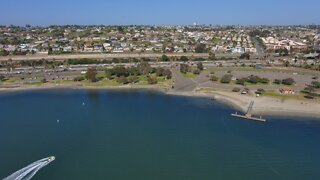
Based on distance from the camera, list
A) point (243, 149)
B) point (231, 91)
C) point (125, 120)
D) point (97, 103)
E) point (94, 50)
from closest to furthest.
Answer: point (243, 149), point (125, 120), point (97, 103), point (231, 91), point (94, 50)

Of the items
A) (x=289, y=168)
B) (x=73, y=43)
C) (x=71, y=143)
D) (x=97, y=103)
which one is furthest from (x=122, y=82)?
(x=73, y=43)

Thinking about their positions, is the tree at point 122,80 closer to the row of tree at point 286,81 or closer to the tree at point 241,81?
the tree at point 241,81

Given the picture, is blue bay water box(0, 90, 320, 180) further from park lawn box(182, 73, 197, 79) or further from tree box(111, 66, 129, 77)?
park lawn box(182, 73, 197, 79)

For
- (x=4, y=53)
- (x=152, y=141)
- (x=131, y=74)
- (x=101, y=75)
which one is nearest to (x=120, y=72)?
(x=131, y=74)

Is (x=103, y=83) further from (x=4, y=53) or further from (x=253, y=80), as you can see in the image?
(x=4, y=53)

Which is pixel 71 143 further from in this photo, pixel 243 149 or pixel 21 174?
pixel 243 149

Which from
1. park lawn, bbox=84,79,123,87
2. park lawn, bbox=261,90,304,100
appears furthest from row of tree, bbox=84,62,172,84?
park lawn, bbox=261,90,304,100
